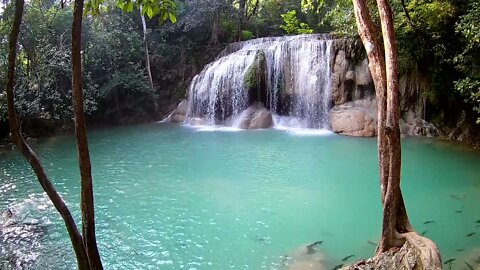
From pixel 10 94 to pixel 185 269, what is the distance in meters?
2.78

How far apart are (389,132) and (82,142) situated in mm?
2336

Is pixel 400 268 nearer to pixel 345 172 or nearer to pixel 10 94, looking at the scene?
pixel 10 94

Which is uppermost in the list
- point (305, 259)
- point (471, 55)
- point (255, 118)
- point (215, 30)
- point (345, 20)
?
point (215, 30)

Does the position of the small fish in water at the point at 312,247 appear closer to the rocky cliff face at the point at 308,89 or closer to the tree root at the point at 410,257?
the tree root at the point at 410,257

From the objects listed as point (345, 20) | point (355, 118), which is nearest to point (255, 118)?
point (355, 118)

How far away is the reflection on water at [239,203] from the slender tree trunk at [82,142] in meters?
2.22

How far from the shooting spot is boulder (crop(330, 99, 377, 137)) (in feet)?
36.9

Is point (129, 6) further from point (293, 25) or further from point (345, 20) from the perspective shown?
point (293, 25)

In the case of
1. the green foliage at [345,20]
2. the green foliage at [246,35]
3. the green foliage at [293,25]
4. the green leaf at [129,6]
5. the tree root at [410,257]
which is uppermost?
the green foliage at [293,25]

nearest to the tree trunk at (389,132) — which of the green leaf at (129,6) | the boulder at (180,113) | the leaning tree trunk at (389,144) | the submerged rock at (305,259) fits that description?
the leaning tree trunk at (389,144)

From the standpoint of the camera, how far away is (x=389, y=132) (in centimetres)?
339

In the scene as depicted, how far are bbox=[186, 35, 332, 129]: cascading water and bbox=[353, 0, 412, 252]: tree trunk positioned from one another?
9.09 m

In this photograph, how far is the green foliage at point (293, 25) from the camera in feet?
59.5

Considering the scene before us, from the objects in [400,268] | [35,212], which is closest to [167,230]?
[35,212]
